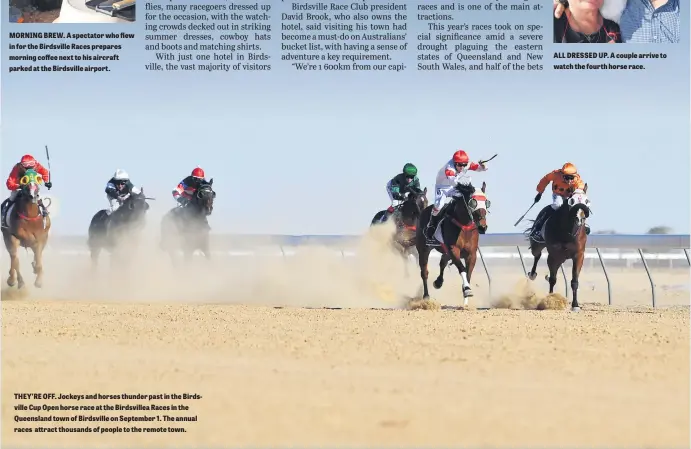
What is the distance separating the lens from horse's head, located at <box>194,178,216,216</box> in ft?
83.7

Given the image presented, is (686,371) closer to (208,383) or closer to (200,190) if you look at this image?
(208,383)

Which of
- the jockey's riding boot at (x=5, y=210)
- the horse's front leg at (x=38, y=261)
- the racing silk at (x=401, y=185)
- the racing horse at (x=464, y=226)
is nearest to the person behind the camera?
the racing horse at (x=464, y=226)

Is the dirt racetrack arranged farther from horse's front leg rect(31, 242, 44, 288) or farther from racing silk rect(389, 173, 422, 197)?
racing silk rect(389, 173, 422, 197)

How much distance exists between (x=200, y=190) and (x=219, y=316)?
787 centimetres

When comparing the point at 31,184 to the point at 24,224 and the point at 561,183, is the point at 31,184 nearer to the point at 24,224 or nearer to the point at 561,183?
the point at 24,224

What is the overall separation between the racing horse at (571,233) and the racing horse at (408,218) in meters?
2.70

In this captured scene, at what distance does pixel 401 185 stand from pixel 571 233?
14.4 ft

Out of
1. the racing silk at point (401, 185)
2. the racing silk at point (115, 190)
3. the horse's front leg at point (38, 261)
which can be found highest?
the racing silk at point (401, 185)

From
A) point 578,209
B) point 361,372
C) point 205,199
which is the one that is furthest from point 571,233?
point 361,372

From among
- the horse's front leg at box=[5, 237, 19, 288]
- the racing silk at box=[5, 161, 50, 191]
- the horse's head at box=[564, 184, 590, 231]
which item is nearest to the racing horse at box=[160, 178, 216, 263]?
the racing silk at box=[5, 161, 50, 191]

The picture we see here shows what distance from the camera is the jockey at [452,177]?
19438mm

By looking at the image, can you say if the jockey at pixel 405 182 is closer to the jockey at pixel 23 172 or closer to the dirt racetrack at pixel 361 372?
the dirt racetrack at pixel 361 372

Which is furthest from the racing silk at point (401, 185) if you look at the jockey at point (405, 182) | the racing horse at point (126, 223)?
the racing horse at point (126, 223)

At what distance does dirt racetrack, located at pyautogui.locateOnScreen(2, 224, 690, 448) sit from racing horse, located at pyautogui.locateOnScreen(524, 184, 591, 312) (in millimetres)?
1077
